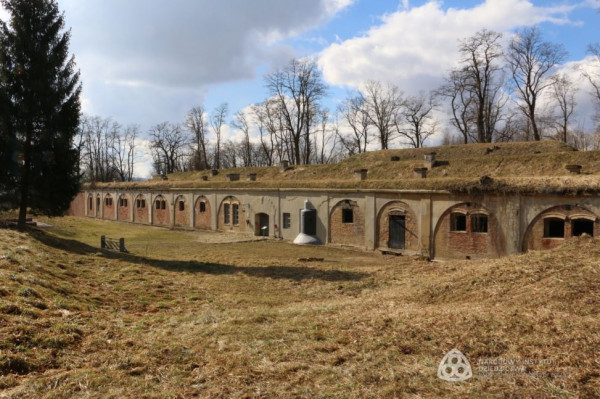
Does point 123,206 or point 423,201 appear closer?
point 423,201

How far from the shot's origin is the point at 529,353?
5.18 meters

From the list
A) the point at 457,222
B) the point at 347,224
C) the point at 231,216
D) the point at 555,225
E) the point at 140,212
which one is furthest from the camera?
the point at 140,212

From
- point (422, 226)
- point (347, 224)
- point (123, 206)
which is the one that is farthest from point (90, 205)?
point (422, 226)

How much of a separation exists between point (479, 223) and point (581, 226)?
388 cm

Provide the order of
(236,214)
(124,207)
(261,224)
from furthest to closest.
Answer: (124,207)
(236,214)
(261,224)

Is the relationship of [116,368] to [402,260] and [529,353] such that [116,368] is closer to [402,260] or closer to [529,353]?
[529,353]

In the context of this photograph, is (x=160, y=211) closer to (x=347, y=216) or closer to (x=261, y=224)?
(x=261, y=224)

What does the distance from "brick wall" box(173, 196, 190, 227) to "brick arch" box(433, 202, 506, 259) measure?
2275cm

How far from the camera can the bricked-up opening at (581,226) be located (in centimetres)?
1575

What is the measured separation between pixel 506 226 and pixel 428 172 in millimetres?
8705

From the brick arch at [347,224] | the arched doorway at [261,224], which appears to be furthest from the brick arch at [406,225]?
the arched doorway at [261,224]

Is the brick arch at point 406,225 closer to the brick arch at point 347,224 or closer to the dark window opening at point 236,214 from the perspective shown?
the brick arch at point 347,224

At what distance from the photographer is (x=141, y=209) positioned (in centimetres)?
4094

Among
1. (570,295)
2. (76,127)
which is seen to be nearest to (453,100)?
(76,127)
